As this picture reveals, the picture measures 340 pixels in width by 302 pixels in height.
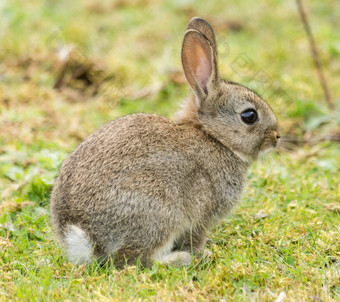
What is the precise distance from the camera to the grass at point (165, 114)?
3.99 meters

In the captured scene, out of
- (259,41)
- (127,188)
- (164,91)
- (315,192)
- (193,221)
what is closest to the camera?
(127,188)

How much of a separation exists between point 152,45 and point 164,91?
7.29 ft

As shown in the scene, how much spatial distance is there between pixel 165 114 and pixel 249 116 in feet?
4.46

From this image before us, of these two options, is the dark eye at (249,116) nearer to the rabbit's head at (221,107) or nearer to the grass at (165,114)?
the rabbit's head at (221,107)

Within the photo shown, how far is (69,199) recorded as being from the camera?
14.2 feet

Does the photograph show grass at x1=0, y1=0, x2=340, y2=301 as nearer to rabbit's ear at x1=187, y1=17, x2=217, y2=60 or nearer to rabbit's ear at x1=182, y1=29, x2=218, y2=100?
rabbit's ear at x1=182, y1=29, x2=218, y2=100

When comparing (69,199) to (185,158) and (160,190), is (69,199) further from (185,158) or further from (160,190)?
(185,158)

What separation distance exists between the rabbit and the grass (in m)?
0.24

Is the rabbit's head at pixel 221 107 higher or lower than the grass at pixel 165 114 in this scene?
higher

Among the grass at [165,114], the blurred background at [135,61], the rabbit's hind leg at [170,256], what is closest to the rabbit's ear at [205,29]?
the grass at [165,114]

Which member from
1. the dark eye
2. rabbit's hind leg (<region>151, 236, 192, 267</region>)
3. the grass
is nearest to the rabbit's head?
the dark eye

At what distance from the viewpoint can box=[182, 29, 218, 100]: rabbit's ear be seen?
5.02 metres

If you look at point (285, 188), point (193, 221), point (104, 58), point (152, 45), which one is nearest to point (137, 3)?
point (152, 45)

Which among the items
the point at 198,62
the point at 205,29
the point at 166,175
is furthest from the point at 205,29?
the point at 166,175
